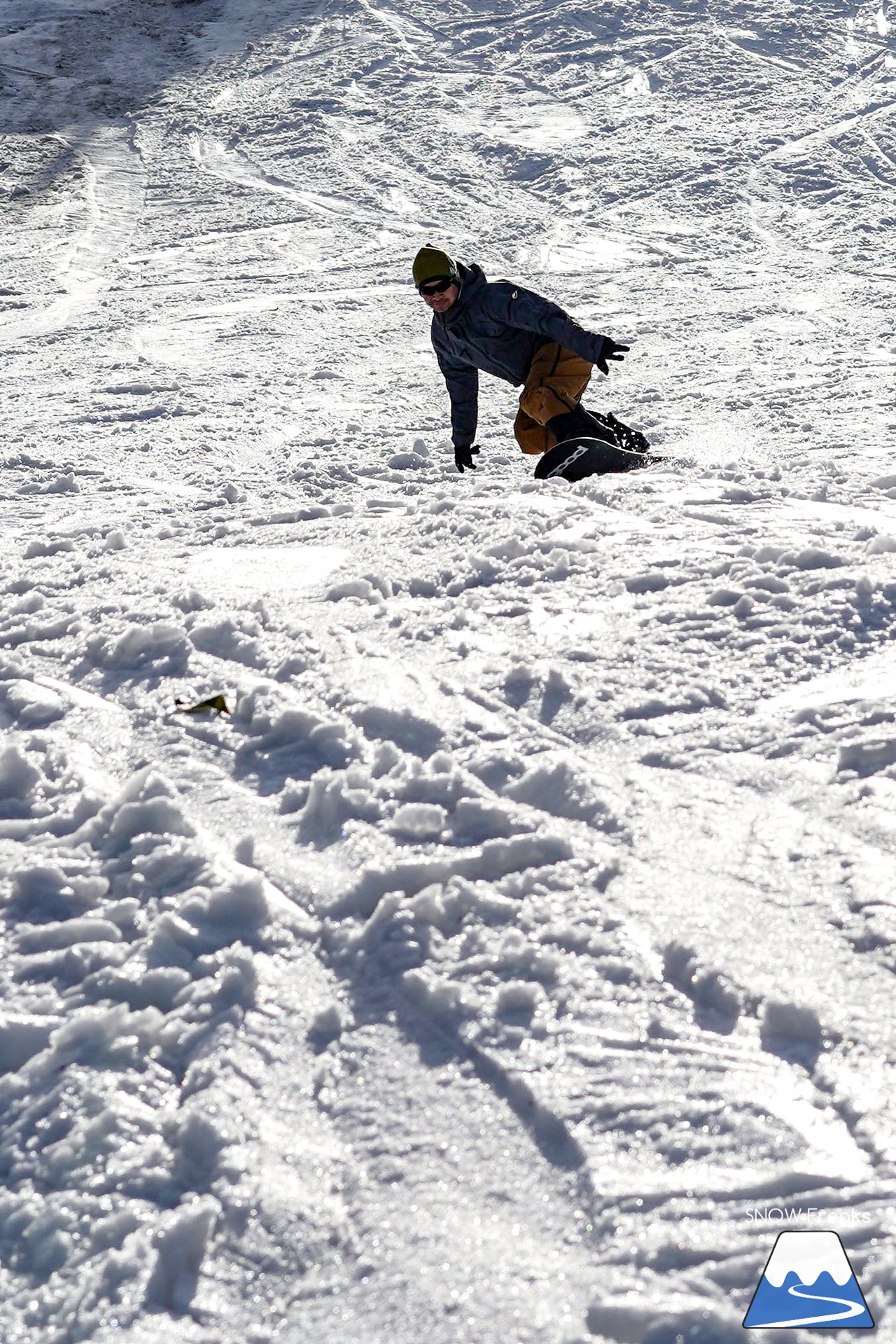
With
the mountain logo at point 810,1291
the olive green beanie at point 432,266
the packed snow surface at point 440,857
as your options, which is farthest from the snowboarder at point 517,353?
the mountain logo at point 810,1291

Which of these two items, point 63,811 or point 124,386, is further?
point 124,386

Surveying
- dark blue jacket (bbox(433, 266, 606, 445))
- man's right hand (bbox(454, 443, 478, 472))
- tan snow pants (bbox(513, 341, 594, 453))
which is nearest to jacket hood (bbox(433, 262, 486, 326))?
dark blue jacket (bbox(433, 266, 606, 445))

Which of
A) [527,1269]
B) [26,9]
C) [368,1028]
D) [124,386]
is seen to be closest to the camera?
[527,1269]

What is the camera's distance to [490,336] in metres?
5.42

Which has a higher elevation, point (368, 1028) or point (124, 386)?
point (368, 1028)

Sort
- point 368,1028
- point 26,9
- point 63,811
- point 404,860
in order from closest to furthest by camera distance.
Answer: point 368,1028 → point 404,860 → point 63,811 → point 26,9

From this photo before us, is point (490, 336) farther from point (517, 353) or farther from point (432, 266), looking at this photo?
point (432, 266)

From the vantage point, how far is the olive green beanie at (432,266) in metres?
5.03

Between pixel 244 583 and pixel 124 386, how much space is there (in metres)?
3.88

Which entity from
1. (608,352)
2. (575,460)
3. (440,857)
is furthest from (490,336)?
(440,857)

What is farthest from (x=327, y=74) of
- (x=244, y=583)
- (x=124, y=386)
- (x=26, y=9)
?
(x=244, y=583)

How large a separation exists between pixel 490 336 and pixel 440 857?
133 inches

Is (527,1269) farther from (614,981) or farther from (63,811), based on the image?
(63,811)

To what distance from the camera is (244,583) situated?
173 inches
